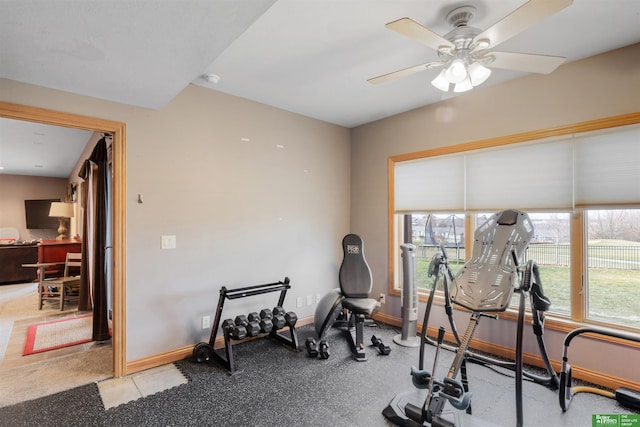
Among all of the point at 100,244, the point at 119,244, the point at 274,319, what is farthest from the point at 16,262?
the point at 274,319

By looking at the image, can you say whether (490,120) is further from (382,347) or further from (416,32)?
(382,347)

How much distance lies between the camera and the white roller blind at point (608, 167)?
2.47m

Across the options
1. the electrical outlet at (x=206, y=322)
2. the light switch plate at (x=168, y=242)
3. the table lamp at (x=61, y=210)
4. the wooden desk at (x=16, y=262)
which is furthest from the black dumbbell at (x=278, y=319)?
the wooden desk at (x=16, y=262)

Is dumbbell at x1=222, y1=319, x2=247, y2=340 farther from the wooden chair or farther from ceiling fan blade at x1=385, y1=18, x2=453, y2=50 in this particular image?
the wooden chair

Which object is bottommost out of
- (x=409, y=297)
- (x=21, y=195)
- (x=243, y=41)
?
(x=409, y=297)

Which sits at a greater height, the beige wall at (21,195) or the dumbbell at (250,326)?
the beige wall at (21,195)

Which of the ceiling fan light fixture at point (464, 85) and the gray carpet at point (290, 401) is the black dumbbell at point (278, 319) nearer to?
the gray carpet at point (290, 401)

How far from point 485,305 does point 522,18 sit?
173 centimetres

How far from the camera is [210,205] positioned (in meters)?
3.23

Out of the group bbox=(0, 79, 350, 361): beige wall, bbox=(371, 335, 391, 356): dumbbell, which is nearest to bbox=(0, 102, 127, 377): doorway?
bbox=(0, 79, 350, 361): beige wall

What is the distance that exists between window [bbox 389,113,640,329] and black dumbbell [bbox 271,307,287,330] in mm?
2092

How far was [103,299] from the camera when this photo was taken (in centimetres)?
360

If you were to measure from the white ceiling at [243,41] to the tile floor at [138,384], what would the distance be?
236 centimetres

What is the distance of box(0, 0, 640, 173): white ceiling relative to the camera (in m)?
1.56
